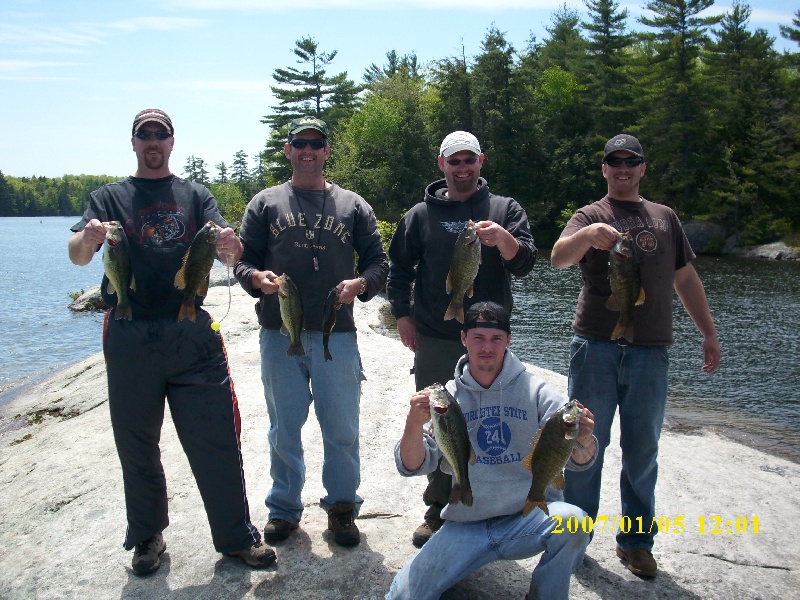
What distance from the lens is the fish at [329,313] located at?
167 inches

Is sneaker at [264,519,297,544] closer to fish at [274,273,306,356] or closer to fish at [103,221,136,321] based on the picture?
fish at [274,273,306,356]

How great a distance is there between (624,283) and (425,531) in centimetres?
207

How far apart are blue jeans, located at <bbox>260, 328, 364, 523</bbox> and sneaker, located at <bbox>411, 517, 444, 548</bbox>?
0.49 metres

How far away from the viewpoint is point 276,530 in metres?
4.36

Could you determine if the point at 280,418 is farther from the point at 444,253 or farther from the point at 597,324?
the point at 597,324

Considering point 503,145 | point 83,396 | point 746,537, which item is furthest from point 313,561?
point 503,145

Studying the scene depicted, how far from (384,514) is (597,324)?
2110 millimetres

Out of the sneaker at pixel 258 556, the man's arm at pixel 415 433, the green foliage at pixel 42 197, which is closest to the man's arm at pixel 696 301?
the man's arm at pixel 415 433

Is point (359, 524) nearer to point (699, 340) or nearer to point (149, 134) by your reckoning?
point (149, 134)

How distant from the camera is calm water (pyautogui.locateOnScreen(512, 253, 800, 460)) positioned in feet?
34.8

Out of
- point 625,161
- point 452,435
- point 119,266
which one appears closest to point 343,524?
point 452,435

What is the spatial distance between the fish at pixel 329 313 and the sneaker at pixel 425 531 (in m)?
1.32
